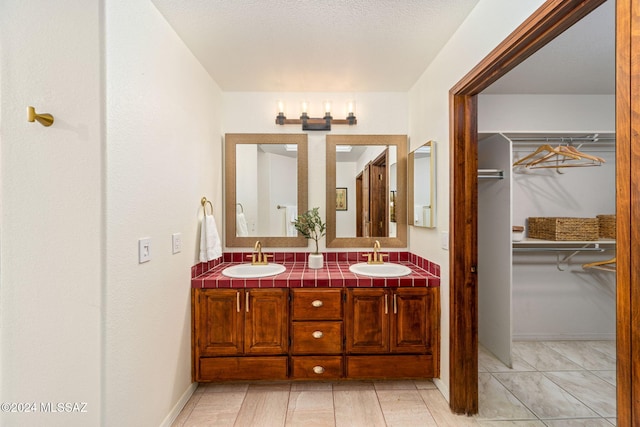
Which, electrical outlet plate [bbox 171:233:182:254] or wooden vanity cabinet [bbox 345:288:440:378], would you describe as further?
wooden vanity cabinet [bbox 345:288:440:378]

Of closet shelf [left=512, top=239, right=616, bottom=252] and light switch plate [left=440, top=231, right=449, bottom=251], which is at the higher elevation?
light switch plate [left=440, top=231, right=449, bottom=251]

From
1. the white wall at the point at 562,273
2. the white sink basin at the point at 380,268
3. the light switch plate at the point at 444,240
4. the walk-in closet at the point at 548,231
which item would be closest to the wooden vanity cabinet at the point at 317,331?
the white sink basin at the point at 380,268

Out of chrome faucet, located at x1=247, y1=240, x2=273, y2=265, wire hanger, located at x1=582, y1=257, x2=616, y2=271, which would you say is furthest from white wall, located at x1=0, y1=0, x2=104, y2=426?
wire hanger, located at x1=582, y1=257, x2=616, y2=271

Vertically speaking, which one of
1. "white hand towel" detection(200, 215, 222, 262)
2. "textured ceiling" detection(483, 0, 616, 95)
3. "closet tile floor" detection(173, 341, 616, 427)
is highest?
"textured ceiling" detection(483, 0, 616, 95)

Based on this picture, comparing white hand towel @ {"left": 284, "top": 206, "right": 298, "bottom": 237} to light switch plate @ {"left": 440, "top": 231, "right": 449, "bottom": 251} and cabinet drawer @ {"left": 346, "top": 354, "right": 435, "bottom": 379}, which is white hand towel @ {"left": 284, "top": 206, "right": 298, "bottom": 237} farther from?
light switch plate @ {"left": 440, "top": 231, "right": 449, "bottom": 251}

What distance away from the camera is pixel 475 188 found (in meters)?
1.75

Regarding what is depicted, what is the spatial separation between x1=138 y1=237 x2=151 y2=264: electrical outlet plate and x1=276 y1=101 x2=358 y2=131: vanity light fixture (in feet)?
5.03

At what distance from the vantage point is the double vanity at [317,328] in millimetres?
1979

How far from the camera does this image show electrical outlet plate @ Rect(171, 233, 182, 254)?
5.54ft

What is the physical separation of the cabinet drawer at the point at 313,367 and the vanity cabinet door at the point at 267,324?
0.14 metres

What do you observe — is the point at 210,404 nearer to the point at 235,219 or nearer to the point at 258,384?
the point at 258,384

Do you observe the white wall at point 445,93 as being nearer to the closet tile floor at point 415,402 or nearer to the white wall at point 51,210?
the closet tile floor at point 415,402

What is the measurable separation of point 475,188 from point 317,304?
1280mm

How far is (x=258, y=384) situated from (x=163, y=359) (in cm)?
78
